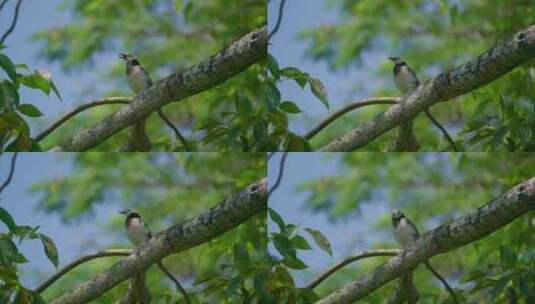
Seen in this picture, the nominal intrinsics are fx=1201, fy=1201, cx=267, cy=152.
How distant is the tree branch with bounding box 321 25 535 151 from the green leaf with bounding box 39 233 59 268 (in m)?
0.81

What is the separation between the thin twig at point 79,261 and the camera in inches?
132

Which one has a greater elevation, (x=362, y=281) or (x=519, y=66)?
(x=519, y=66)

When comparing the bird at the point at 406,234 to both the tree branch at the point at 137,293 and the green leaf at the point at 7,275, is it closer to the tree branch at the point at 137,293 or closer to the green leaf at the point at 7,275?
the tree branch at the point at 137,293

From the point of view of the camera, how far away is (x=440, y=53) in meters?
3.52

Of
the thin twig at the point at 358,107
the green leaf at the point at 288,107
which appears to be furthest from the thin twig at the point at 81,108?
the thin twig at the point at 358,107

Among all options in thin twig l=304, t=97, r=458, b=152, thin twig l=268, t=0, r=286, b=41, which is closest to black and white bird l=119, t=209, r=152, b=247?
thin twig l=304, t=97, r=458, b=152

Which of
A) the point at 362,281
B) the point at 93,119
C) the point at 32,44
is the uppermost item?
the point at 32,44

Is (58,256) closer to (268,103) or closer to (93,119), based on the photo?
(93,119)

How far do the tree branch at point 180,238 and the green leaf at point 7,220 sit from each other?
0.27 meters

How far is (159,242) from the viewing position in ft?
10.9

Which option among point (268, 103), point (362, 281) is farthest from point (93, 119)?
point (362, 281)

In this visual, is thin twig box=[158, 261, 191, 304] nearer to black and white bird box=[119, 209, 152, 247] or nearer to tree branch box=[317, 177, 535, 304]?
black and white bird box=[119, 209, 152, 247]

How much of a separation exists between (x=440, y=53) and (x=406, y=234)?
0.55 m

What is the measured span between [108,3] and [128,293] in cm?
83
